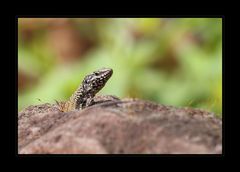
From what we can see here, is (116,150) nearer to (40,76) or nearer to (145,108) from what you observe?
(145,108)

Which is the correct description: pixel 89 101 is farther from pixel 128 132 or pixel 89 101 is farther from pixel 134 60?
pixel 134 60

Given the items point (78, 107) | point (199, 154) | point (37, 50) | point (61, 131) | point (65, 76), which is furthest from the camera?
point (37, 50)

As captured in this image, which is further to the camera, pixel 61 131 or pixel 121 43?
pixel 121 43

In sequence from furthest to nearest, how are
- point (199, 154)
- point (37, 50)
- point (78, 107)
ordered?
point (37, 50) → point (78, 107) → point (199, 154)

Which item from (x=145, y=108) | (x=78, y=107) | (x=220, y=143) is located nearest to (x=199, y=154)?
(x=220, y=143)

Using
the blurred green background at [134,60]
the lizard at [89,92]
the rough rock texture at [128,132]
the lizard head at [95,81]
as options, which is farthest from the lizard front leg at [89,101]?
the blurred green background at [134,60]

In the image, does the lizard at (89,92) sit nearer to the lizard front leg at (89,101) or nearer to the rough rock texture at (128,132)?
the lizard front leg at (89,101)
